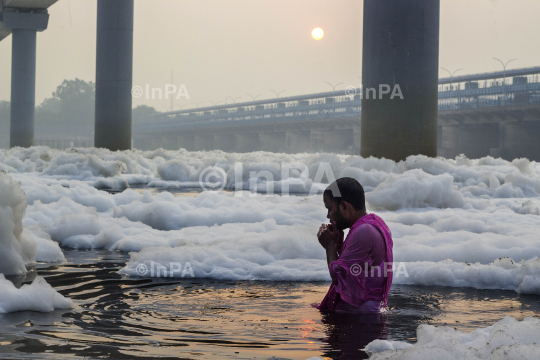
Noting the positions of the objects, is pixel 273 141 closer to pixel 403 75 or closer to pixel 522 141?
pixel 522 141

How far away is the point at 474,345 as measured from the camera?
3.08 meters

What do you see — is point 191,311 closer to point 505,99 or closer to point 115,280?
point 115,280

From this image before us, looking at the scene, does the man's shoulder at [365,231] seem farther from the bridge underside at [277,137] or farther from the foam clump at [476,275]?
the bridge underside at [277,137]

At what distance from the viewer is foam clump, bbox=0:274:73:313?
414cm

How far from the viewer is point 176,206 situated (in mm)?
8977

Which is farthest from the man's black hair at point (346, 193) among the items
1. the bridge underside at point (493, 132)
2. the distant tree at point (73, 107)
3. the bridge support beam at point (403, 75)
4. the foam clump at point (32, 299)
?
the distant tree at point (73, 107)

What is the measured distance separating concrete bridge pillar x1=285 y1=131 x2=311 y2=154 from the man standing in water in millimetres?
66265

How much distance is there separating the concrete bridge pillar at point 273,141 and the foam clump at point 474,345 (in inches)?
2824

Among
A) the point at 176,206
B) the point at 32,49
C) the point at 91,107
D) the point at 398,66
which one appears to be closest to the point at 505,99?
the point at 32,49

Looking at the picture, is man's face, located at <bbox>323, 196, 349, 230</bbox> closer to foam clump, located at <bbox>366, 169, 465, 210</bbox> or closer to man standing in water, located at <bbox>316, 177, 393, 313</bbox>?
man standing in water, located at <bbox>316, 177, 393, 313</bbox>

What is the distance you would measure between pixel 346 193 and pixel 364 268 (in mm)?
471

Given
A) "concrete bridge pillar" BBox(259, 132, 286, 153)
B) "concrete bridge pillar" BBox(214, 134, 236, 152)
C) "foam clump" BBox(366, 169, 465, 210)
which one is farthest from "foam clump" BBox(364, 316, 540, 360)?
"concrete bridge pillar" BBox(214, 134, 236, 152)

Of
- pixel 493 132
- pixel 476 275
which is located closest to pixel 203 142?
pixel 493 132

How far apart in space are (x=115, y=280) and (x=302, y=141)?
6550 centimetres
